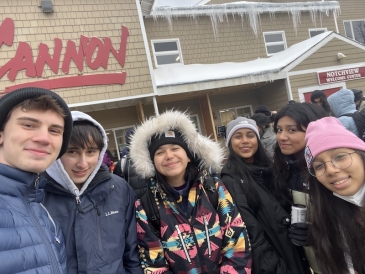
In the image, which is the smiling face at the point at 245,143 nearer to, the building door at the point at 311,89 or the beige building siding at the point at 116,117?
the beige building siding at the point at 116,117

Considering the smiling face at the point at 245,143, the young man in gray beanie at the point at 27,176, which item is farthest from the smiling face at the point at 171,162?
the young man in gray beanie at the point at 27,176

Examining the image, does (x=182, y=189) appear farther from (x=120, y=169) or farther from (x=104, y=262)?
(x=120, y=169)

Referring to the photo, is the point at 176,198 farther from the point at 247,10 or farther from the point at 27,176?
the point at 247,10

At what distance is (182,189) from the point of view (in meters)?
2.29

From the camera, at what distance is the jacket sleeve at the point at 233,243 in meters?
2.11

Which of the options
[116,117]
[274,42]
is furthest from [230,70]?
[116,117]

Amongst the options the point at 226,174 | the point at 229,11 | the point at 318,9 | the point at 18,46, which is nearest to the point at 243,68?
the point at 229,11

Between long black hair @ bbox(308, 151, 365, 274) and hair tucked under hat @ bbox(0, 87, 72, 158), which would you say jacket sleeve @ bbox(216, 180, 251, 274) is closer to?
long black hair @ bbox(308, 151, 365, 274)

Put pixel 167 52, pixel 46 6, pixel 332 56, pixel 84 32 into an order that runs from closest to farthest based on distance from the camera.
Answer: pixel 46 6
pixel 84 32
pixel 332 56
pixel 167 52

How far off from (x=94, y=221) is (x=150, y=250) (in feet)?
1.51

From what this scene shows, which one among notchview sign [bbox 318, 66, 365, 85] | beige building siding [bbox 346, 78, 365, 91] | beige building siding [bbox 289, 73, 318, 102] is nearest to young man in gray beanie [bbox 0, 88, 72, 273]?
beige building siding [bbox 289, 73, 318, 102]

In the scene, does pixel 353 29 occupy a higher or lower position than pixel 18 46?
higher

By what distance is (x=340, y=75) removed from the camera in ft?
37.8

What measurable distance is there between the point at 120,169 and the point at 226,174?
2.20 m
